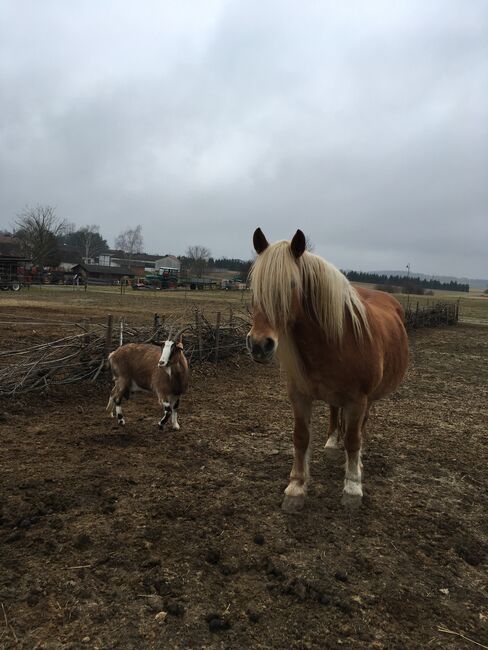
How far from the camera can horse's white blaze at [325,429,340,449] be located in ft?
16.3

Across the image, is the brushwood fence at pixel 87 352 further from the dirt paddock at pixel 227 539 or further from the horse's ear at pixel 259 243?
the horse's ear at pixel 259 243

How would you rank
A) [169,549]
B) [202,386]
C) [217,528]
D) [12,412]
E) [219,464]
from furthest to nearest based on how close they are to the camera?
[202,386] < [12,412] < [219,464] < [217,528] < [169,549]

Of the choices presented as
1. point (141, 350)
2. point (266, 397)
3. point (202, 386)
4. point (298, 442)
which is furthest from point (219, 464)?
point (202, 386)

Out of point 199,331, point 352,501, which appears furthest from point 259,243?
point 199,331

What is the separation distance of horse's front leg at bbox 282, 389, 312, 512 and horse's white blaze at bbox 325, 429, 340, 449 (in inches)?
46.5

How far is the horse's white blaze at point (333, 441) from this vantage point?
4.98 meters

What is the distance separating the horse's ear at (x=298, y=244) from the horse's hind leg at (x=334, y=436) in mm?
2475

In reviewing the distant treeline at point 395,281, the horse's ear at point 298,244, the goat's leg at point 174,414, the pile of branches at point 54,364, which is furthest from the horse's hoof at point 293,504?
the distant treeline at point 395,281

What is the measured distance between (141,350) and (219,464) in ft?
7.64

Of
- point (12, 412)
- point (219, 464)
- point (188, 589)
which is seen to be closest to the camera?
point (188, 589)

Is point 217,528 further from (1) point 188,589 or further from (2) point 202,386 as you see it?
(2) point 202,386

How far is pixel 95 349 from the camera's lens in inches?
297

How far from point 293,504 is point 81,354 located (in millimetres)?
5027

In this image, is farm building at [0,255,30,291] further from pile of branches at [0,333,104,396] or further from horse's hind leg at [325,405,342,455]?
horse's hind leg at [325,405,342,455]
